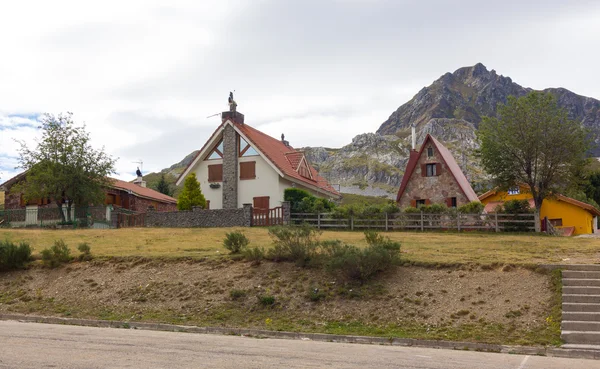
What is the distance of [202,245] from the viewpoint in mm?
24156

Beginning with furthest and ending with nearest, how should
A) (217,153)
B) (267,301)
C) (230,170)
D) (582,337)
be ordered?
(217,153) < (230,170) < (267,301) < (582,337)

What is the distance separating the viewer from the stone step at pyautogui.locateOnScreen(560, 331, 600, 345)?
41.7ft

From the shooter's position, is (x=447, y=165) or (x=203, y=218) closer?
(x=203, y=218)

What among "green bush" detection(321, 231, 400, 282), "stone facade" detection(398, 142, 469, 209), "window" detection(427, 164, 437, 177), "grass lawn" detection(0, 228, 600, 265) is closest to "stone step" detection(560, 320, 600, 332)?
"grass lawn" detection(0, 228, 600, 265)

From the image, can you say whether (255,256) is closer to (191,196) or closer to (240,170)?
(191,196)

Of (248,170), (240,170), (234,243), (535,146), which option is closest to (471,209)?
(535,146)

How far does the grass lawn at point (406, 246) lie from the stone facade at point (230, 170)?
9.87 metres

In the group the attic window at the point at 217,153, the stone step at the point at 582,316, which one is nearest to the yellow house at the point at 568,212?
the attic window at the point at 217,153

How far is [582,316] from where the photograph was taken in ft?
45.0

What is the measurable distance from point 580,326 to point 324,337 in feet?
20.2

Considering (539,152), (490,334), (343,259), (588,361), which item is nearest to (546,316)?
(490,334)

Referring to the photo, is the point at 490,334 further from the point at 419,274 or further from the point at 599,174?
the point at 599,174

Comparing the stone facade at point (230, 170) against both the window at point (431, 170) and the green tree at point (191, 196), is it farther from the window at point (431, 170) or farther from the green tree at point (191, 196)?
the window at point (431, 170)

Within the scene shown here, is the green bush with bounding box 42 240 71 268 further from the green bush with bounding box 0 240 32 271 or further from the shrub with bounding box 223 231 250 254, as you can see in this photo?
the shrub with bounding box 223 231 250 254
